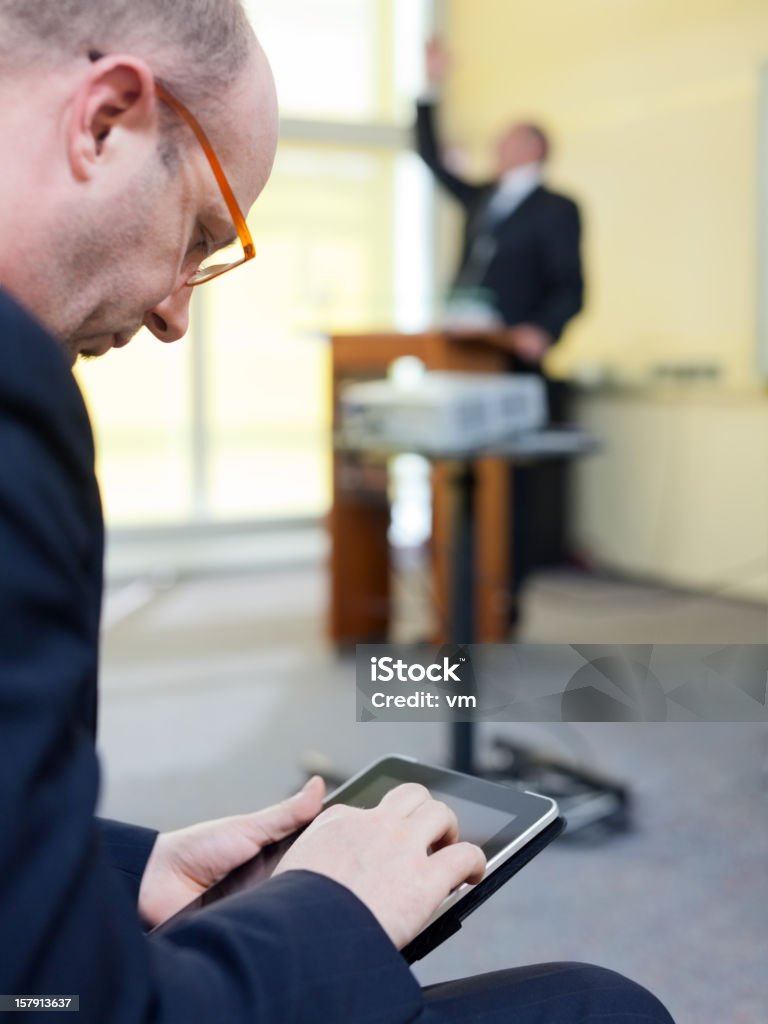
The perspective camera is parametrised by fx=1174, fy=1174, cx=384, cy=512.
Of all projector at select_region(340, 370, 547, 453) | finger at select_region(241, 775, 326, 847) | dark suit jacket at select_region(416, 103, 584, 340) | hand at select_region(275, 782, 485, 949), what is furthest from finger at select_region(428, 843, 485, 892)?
dark suit jacket at select_region(416, 103, 584, 340)

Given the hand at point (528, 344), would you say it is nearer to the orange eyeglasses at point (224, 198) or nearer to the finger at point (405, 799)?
the orange eyeglasses at point (224, 198)

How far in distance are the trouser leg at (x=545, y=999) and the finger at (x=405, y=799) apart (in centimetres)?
11

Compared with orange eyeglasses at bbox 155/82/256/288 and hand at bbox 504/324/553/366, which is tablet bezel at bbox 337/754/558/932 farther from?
hand at bbox 504/324/553/366

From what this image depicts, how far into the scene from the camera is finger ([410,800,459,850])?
0.64 metres

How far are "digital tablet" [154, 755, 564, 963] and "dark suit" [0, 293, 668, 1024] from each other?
0.27ft

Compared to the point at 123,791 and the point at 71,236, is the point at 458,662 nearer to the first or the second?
the point at 71,236

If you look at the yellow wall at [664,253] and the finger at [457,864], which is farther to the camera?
the yellow wall at [664,253]

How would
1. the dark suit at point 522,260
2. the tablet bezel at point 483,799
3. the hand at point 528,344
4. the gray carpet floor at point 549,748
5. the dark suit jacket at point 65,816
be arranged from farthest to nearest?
the dark suit at point 522,260, the hand at point 528,344, the gray carpet floor at point 549,748, the tablet bezel at point 483,799, the dark suit jacket at point 65,816

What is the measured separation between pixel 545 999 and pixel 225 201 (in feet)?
1.58

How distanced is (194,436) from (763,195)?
2645 millimetres

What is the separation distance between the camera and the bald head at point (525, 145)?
12.9 feet

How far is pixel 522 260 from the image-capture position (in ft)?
12.6

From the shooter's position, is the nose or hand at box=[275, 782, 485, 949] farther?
the nose

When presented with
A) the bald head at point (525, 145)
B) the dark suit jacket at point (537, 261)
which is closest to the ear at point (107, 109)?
the dark suit jacket at point (537, 261)
